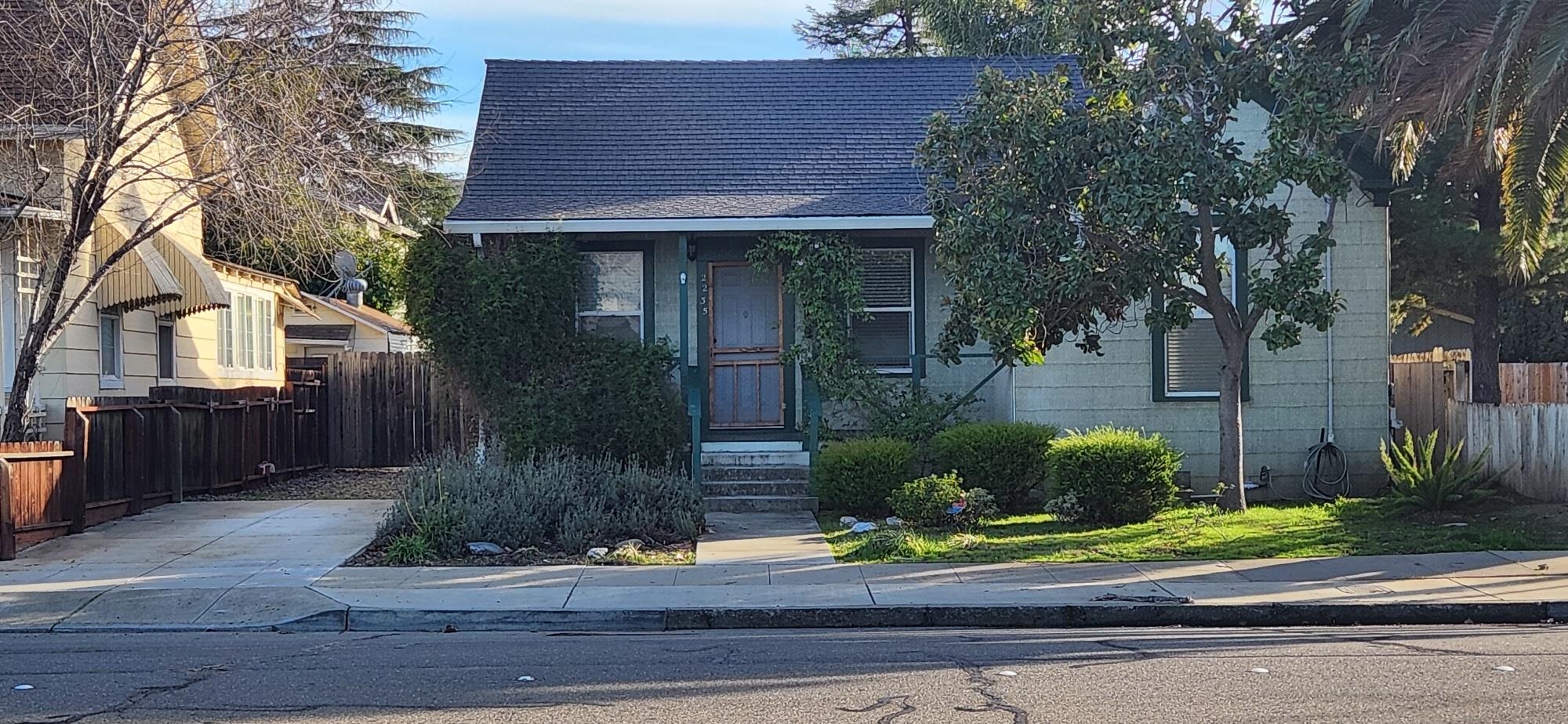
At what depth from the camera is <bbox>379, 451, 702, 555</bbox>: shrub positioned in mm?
12555

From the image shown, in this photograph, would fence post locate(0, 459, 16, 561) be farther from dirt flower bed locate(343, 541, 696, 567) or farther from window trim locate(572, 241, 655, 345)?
window trim locate(572, 241, 655, 345)

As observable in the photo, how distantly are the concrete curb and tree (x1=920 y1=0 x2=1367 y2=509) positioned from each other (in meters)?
3.24

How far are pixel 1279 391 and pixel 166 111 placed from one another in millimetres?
12570

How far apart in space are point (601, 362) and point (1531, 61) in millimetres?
9865

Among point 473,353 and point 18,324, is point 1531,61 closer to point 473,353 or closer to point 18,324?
point 473,353

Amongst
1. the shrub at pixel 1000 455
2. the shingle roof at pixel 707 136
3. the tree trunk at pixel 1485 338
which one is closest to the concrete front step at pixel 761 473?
the shrub at pixel 1000 455

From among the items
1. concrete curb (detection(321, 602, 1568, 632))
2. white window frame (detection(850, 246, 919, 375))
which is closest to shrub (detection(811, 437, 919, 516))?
white window frame (detection(850, 246, 919, 375))

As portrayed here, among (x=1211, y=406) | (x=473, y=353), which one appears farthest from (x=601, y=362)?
(x=1211, y=406)

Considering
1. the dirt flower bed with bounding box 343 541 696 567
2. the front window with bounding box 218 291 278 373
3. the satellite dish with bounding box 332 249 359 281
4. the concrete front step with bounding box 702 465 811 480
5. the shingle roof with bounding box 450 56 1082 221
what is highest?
the shingle roof with bounding box 450 56 1082 221

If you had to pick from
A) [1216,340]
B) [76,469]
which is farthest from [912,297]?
[76,469]

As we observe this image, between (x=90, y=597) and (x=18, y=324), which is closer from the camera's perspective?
(x=90, y=597)

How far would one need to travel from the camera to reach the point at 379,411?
21750 mm

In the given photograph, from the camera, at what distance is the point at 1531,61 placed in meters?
11.6

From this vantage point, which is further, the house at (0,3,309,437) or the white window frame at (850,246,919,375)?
the white window frame at (850,246,919,375)
